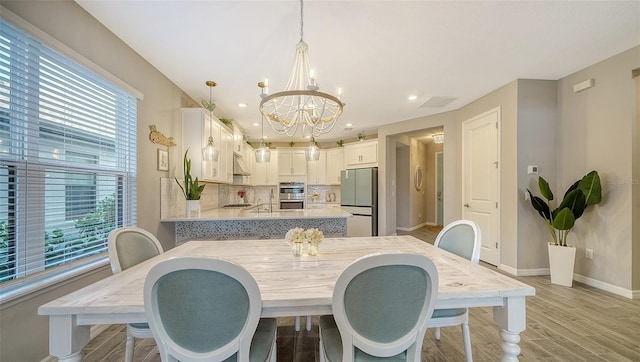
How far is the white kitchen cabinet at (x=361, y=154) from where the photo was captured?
17.8 feet

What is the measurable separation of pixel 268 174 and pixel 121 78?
4.06 metres

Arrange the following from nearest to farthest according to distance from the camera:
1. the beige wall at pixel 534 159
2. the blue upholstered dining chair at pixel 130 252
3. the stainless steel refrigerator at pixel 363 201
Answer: the blue upholstered dining chair at pixel 130 252 → the beige wall at pixel 534 159 → the stainless steel refrigerator at pixel 363 201

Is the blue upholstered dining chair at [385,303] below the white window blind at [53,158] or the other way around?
below

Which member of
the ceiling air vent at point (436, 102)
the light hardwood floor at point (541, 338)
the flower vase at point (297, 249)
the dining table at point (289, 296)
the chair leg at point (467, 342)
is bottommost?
the light hardwood floor at point (541, 338)

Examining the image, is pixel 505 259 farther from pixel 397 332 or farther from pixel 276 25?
pixel 276 25

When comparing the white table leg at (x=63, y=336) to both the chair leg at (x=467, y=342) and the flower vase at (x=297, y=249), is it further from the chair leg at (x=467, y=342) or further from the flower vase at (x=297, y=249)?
the chair leg at (x=467, y=342)

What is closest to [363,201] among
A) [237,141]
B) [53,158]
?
[237,141]

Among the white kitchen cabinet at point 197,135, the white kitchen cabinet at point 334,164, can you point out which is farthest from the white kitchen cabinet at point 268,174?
the white kitchen cabinet at point 197,135

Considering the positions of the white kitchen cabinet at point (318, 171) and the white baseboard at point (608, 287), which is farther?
the white kitchen cabinet at point (318, 171)

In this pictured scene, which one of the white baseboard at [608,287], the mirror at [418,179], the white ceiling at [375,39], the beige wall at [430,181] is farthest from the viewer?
the beige wall at [430,181]

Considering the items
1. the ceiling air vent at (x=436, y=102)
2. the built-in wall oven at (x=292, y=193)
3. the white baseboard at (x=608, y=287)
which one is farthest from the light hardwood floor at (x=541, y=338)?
the built-in wall oven at (x=292, y=193)

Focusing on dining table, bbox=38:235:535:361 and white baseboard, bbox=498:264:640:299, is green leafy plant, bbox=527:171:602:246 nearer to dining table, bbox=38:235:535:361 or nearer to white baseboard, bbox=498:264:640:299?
white baseboard, bbox=498:264:640:299

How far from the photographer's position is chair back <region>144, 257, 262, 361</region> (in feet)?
2.67

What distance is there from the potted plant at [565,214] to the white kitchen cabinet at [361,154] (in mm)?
2898
